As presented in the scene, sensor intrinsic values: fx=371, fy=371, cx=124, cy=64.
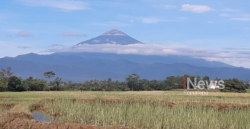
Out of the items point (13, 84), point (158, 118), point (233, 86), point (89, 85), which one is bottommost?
point (158, 118)

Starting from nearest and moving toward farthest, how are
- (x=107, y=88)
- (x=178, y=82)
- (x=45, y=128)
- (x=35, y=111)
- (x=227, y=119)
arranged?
(x=45, y=128) < (x=227, y=119) < (x=35, y=111) < (x=107, y=88) < (x=178, y=82)

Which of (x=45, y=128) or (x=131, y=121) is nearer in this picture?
(x=45, y=128)

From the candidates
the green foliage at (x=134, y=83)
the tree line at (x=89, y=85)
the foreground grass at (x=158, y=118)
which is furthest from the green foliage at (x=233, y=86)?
the foreground grass at (x=158, y=118)

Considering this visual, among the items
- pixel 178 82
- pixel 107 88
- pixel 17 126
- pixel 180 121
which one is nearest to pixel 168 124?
pixel 180 121

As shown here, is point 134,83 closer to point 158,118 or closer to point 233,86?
point 233,86

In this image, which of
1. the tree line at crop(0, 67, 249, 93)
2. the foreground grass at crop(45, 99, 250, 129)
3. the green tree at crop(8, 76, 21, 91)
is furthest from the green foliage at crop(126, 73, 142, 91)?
the foreground grass at crop(45, 99, 250, 129)

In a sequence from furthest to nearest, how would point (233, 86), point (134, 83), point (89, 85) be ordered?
point (134, 83)
point (89, 85)
point (233, 86)

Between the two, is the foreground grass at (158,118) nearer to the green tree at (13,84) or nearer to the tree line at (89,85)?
the green tree at (13,84)

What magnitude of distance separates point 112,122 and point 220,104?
42.4ft

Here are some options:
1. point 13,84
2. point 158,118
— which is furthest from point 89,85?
point 158,118

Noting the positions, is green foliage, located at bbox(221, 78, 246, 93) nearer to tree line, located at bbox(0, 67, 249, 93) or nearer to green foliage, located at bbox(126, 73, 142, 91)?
tree line, located at bbox(0, 67, 249, 93)

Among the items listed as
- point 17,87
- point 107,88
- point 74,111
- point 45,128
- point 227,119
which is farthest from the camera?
point 107,88

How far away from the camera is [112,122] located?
18.4 m

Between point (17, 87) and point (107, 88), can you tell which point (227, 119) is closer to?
point (17, 87)
